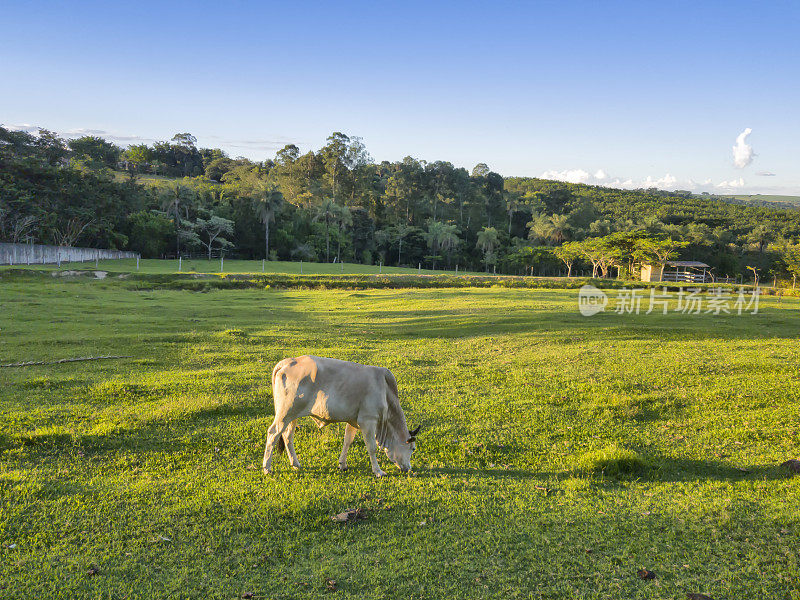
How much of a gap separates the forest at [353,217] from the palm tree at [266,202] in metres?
0.19

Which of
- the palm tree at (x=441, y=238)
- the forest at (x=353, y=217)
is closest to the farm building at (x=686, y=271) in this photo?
the forest at (x=353, y=217)

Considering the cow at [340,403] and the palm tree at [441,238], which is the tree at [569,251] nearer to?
the palm tree at [441,238]

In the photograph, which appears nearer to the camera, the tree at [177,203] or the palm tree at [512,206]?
the tree at [177,203]

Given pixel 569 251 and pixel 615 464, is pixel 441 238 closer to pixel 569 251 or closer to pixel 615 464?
pixel 569 251

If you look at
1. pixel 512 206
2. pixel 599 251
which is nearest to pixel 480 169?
pixel 512 206

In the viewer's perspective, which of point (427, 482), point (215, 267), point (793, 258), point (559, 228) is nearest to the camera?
point (427, 482)

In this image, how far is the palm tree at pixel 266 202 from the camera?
259 ft

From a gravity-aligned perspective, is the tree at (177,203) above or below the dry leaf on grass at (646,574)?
above

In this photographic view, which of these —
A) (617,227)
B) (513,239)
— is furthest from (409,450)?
(617,227)

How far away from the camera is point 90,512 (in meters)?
5.91

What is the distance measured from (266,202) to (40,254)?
36705 millimetres

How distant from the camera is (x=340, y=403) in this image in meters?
7.12

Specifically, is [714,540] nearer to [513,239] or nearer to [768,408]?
[768,408]

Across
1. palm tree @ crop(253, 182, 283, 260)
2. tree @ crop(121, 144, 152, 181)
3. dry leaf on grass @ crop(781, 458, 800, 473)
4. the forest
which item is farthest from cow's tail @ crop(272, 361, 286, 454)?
tree @ crop(121, 144, 152, 181)
